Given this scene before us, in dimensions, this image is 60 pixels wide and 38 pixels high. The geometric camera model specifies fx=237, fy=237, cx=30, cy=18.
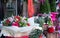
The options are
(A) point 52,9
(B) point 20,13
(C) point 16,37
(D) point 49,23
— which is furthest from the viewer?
(A) point 52,9

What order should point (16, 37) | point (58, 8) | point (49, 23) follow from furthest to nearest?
point (58, 8), point (49, 23), point (16, 37)

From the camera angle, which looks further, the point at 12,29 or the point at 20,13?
the point at 20,13

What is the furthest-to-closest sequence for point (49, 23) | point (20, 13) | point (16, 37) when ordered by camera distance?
point (20, 13)
point (49, 23)
point (16, 37)

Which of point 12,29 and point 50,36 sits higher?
point 12,29

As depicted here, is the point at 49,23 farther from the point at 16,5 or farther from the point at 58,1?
the point at 58,1

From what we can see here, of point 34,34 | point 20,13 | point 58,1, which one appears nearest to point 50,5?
point 58,1

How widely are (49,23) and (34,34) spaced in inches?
52.1

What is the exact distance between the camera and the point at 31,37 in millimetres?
4691

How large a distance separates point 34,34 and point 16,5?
207 cm

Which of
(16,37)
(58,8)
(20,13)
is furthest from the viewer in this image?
(58,8)

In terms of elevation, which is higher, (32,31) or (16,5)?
(16,5)

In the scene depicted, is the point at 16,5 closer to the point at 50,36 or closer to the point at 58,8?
the point at 50,36

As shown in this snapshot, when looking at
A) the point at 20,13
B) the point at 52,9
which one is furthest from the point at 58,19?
the point at 20,13

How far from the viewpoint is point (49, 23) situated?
595 centimetres
